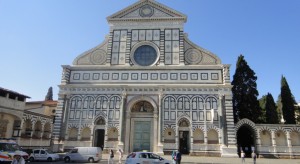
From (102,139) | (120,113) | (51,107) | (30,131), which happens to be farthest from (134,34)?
(51,107)

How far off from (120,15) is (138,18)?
2701 mm

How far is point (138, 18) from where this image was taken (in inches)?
1298

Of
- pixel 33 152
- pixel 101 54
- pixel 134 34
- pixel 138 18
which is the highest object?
pixel 138 18

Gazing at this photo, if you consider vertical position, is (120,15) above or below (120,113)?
above

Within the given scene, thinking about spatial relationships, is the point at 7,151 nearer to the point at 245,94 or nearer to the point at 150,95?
the point at 150,95

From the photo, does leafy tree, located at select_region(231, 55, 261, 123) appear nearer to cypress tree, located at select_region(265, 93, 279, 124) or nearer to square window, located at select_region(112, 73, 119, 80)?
cypress tree, located at select_region(265, 93, 279, 124)

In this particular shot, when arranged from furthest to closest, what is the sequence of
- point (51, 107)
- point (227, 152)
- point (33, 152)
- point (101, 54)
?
point (51, 107), point (101, 54), point (227, 152), point (33, 152)

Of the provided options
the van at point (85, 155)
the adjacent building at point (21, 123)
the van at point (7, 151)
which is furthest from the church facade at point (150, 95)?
the van at point (7, 151)

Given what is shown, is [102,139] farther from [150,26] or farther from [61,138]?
[150,26]

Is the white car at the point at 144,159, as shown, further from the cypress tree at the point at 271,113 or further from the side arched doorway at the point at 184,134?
the cypress tree at the point at 271,113

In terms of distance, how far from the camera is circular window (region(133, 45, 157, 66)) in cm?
3161

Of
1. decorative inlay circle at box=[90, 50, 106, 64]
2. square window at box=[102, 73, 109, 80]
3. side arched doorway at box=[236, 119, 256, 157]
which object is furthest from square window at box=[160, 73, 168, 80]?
side arched doorway at box=[236, 119, 256, 157]

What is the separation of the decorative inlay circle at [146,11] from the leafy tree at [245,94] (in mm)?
14917

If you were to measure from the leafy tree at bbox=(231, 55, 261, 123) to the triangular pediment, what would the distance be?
1141cm
